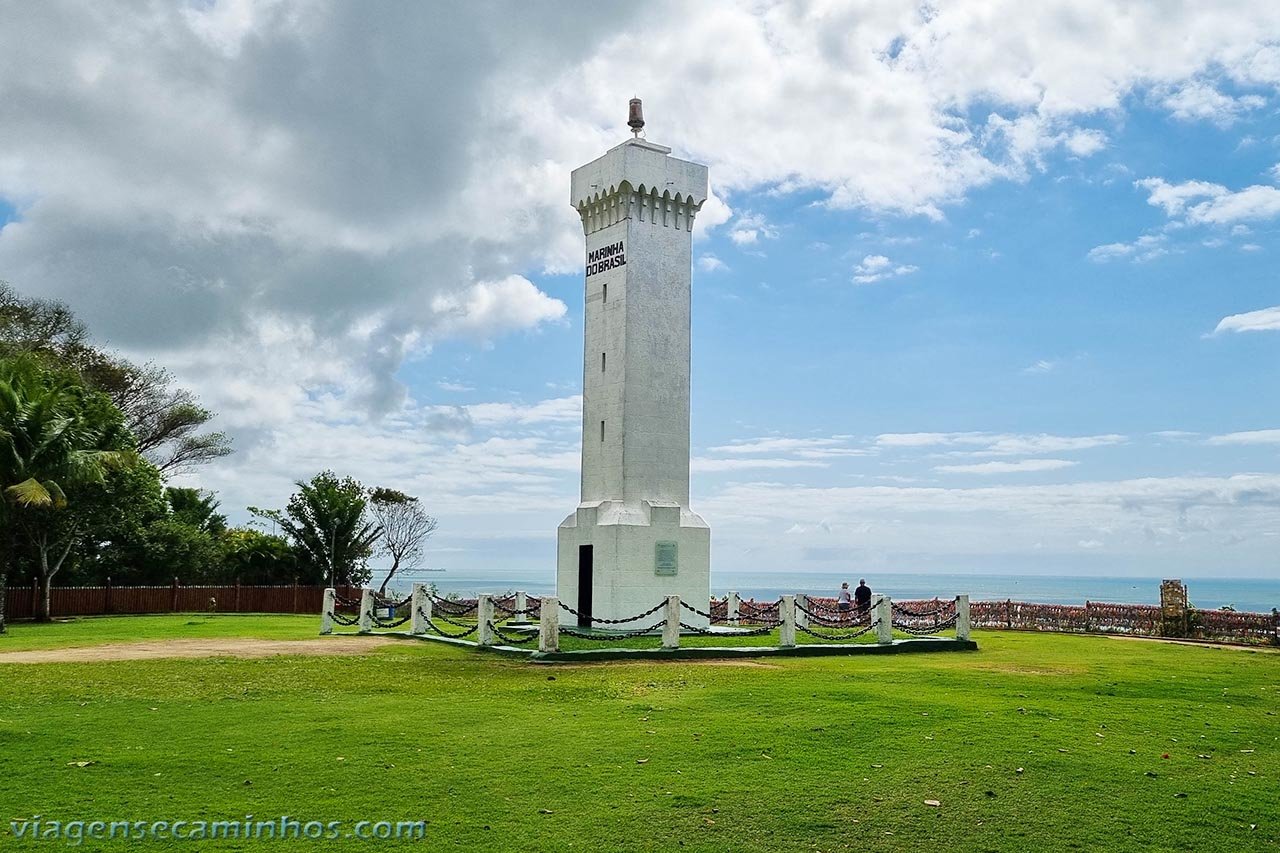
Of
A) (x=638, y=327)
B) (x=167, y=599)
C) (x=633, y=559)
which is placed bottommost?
(x=167, y=599)

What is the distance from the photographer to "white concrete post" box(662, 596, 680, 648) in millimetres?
20984

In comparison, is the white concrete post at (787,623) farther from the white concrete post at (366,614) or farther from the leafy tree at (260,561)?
the leafy tree at (260,561)

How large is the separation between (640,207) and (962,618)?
12975mm

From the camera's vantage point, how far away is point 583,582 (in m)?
27.2

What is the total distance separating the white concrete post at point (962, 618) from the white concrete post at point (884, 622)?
74.3 inches

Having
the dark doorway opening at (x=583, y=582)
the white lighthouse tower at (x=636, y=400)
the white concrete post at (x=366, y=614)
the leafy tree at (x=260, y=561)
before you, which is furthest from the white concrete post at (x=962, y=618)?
the leafy tree at (x=260, y=561)

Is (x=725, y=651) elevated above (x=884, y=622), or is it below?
below

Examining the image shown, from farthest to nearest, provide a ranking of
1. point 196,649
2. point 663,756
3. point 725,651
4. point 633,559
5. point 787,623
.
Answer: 1. point 633,559
2. point 787,623
3. point 196,649
4. point 725,651
5. point 663,756

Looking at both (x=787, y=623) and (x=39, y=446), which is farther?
(x=39, y=446)

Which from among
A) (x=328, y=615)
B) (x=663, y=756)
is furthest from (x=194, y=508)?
(x=663, y=756)

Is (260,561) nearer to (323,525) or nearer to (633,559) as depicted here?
(323,525)

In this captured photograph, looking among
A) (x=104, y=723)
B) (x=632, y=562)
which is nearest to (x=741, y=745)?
(x=104, y=723)

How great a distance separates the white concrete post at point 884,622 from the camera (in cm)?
2262

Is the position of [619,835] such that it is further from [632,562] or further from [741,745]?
[632,562]
